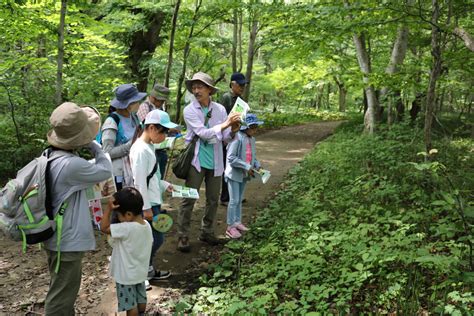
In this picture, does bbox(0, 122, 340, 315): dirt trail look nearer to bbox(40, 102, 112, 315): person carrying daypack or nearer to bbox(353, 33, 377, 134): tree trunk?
bbox(40, 102, 112, 315): person carrying daypack

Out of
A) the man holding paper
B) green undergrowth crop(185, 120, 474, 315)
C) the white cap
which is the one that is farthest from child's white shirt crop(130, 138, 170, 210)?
green undergrowth crop(185, 120, 474, 315)

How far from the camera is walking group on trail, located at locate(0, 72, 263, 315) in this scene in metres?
2.77

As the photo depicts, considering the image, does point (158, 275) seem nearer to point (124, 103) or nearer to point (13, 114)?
point (124, 103)

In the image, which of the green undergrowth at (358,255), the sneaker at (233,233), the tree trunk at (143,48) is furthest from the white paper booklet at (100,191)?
the tree trunk at (143,48)

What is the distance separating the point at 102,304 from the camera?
389cm

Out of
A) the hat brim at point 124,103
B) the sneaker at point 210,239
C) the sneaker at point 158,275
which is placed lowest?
the sneaker at point 158,275

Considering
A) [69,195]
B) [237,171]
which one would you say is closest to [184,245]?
[237,171]

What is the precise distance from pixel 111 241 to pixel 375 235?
10.0 ft

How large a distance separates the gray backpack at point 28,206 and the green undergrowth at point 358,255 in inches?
66.6

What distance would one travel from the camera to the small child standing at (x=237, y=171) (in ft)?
18.0

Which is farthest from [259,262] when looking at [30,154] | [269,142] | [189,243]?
[269,142]

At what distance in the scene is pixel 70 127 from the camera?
9.06 feet

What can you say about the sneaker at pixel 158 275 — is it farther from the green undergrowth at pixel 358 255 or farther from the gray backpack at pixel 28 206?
the gray backpack at pixel 28 206

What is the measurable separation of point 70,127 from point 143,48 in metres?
11.4
